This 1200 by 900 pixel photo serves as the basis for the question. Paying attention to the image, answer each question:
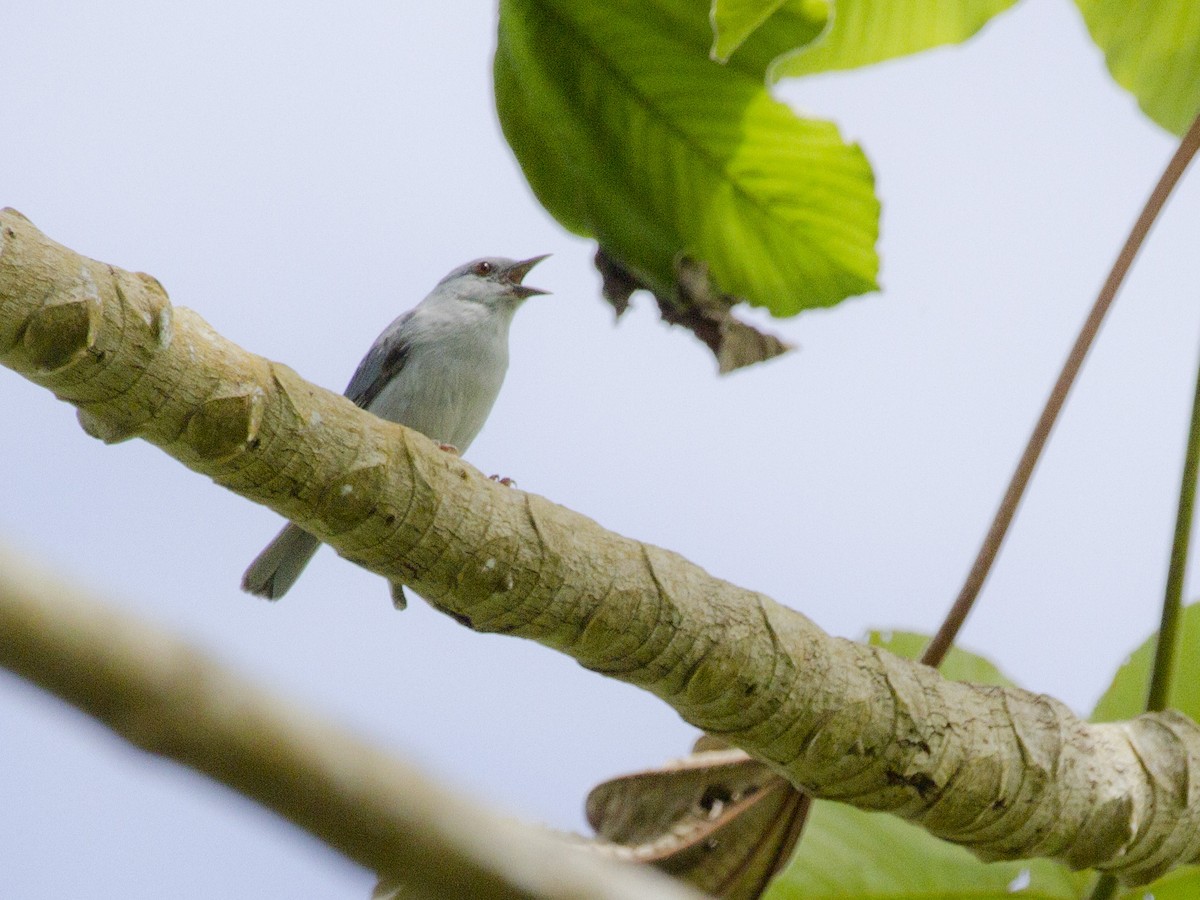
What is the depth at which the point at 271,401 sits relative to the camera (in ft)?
7.27

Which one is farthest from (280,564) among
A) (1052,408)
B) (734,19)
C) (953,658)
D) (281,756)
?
(281,756)

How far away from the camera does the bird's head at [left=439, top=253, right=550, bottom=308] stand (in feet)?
17.1

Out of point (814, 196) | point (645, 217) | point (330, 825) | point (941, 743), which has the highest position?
point (814, 196)

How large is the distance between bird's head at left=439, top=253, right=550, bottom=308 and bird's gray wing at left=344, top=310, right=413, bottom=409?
39 centimetres

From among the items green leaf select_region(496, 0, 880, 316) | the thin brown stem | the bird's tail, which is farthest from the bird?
the thin brown stem

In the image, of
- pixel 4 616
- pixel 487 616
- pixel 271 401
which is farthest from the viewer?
pixel 487 616

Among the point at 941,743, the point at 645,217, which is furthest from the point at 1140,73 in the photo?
the point at 941,743

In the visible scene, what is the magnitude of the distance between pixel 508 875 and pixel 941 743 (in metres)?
2.06

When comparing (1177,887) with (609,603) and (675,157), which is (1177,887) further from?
(675,157)

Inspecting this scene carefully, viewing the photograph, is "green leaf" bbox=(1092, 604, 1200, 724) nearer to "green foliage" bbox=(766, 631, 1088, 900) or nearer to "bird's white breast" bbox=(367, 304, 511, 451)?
"green foliage" bbox=(766, 631, 1088, 900)

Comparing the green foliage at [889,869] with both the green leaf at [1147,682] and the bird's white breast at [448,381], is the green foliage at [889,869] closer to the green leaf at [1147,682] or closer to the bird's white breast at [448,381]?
the green leaf at [1147,682]

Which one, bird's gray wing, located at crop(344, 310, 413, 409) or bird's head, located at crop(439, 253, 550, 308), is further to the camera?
bird's head, located at crop(439, 253, 550, 308)

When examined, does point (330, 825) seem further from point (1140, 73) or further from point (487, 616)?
point (1140, 73)

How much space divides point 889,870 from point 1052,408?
1365mm
